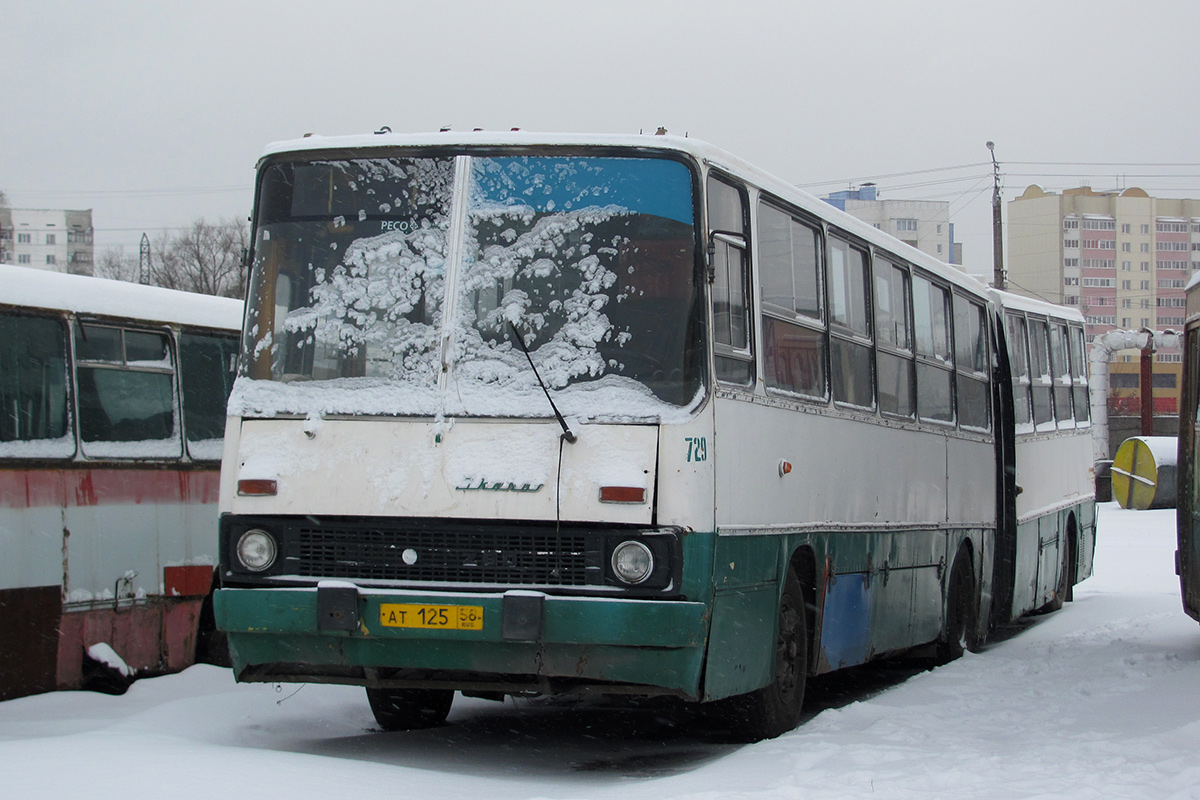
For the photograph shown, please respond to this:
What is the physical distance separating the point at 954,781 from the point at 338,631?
2917 mm

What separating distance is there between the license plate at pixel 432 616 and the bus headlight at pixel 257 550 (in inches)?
26.1

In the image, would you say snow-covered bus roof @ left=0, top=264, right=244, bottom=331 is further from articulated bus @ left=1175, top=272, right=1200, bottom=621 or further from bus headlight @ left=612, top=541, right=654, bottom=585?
articulated bus @ left=1175, top=272, right=1200, bottom=621

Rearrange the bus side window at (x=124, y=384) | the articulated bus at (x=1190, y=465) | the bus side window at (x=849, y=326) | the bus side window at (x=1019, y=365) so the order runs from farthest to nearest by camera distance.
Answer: the bus side window at (x=1019, y=365) → the articulated bus at (x=1190, y=465) → the bus side window at (x=124, y=384) → the bus side window at (x=849, y=326)

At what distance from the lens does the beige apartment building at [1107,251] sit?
437ft

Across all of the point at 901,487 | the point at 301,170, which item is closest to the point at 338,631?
the point at 301,170

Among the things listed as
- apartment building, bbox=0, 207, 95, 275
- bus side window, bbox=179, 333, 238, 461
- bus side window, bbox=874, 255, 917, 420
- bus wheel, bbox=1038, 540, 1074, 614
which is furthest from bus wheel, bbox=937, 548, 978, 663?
apartment building, bbox=0, 207, 95, 275

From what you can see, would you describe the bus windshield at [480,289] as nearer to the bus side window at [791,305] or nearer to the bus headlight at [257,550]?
the bus headlight at [257,550]

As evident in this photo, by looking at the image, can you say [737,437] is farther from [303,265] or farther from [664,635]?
[303,265]

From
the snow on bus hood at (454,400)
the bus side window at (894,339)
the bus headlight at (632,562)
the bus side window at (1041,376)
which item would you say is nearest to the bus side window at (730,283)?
the snow on bus hood at (454,400)

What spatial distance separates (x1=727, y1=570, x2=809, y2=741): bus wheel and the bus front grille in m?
1.90

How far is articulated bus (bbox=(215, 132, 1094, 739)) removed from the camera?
7293mm

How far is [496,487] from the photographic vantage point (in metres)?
7.34

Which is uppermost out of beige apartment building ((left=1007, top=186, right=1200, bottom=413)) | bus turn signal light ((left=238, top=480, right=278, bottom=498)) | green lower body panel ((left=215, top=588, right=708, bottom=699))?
beige apartment building ((left=1007, top=186, right=1200, bottom=413))

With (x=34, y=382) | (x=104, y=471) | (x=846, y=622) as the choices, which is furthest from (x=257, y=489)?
(x=846, y=622)
